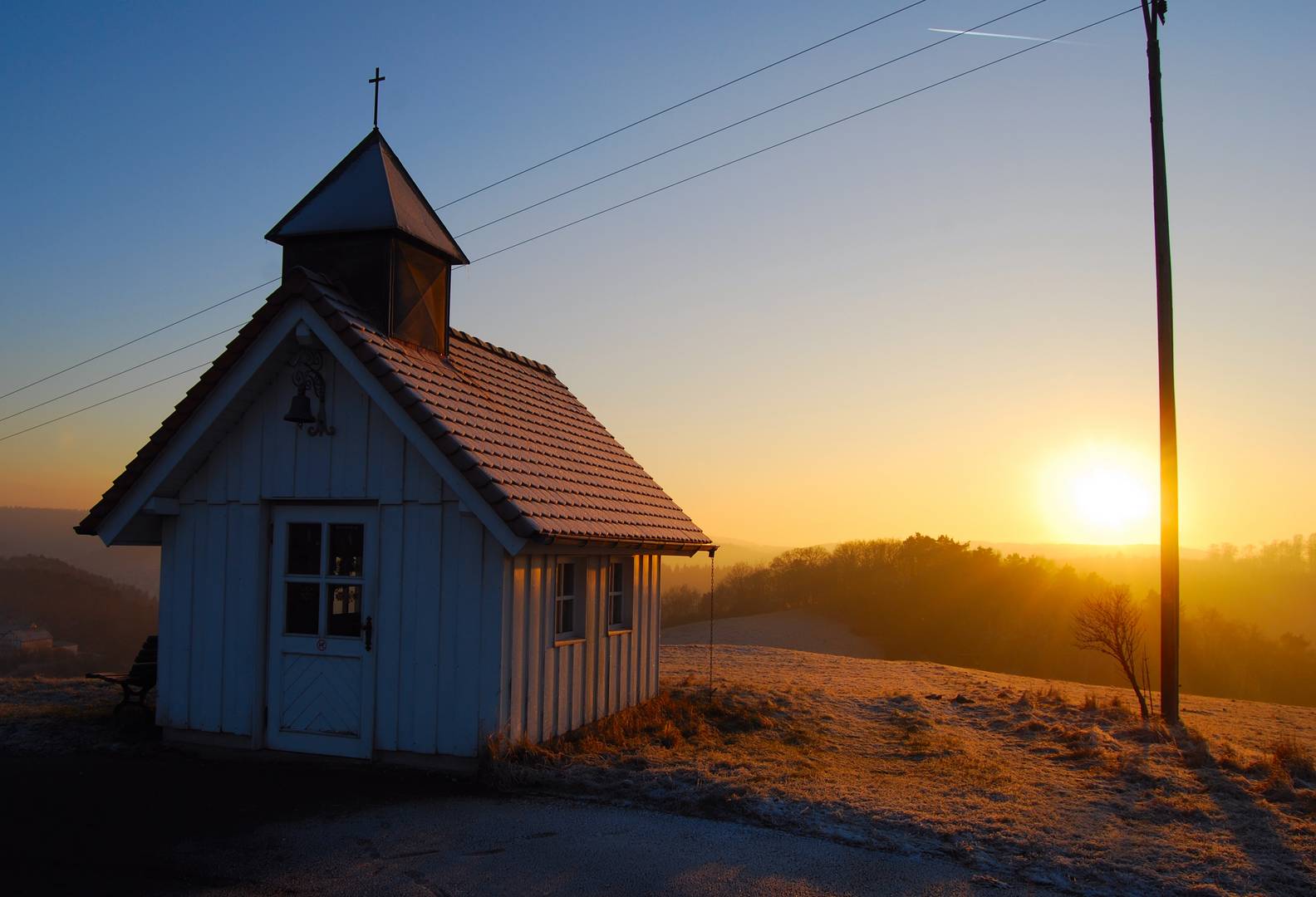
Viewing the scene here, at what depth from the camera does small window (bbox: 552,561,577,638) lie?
1078cm

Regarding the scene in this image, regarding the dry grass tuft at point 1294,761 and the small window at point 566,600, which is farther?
the small window at point 566,600

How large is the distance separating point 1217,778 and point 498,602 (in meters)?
7.43

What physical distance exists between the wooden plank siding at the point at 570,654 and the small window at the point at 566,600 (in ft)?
0.32

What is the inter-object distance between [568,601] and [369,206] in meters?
5.37

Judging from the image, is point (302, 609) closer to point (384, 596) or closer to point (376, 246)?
point (384, 596)

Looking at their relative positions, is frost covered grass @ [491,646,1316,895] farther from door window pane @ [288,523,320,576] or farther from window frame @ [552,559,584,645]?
door window pane @ [288,523,320,576]

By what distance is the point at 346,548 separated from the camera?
9.89 m

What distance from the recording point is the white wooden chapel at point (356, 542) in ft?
30.3

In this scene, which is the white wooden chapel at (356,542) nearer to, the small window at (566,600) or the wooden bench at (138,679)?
the small window at (566,600)

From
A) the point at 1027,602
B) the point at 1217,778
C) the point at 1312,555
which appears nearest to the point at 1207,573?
the point at 1312,555

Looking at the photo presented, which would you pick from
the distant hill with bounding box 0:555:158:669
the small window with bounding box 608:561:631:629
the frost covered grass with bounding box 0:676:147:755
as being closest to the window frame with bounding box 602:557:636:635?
the small window with bounding box 608:561:631:629

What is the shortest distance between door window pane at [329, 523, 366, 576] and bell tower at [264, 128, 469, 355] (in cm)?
241

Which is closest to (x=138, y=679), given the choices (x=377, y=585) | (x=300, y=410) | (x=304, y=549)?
(x=304, y=549)

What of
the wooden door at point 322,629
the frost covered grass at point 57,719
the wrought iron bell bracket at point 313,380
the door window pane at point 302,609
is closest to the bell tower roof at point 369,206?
the wrought iron bell bracket at point 313,380
